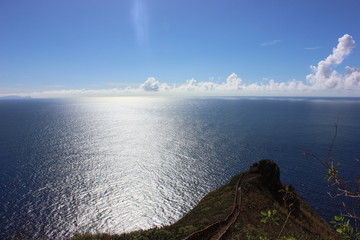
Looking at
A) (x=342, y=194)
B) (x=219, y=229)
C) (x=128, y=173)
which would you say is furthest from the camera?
(x=128, y=173)

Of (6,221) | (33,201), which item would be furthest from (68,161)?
(6,221)

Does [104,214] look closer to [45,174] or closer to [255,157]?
[45,174]

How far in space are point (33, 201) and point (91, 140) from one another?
2861 inches

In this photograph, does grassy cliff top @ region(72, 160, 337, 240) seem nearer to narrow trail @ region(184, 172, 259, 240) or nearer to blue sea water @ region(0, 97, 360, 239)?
narrow trail @ region(184, 172, 259, 240)

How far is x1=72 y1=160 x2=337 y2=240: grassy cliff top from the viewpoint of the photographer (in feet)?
111

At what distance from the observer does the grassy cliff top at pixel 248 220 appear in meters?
34.0

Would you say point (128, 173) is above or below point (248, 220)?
below

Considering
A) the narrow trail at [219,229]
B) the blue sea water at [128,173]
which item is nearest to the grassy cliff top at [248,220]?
the narrow trail at [219,229]

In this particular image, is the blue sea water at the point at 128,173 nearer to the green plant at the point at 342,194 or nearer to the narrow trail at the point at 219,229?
the narrow trail at the point at 219,229

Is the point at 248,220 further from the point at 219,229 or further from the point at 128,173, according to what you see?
the point at 128,173

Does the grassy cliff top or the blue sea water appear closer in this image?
the grassy cliff top


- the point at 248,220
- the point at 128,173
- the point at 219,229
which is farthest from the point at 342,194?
the point at 128,173

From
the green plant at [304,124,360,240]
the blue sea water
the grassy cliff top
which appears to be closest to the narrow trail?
the grassy cliff top

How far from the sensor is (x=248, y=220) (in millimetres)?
41000
